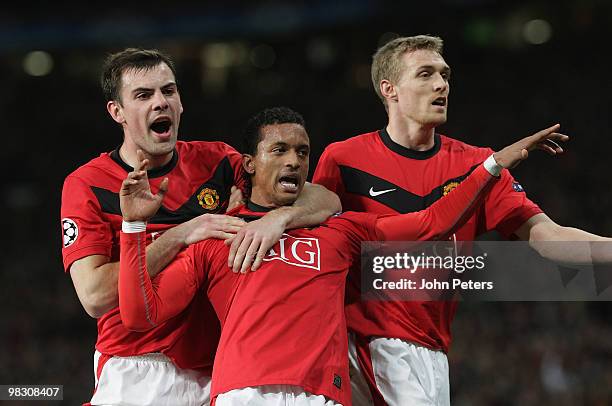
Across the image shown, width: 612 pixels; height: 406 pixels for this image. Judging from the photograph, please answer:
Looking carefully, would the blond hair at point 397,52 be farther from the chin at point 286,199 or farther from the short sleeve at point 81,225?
the short sleeve at point 81,225

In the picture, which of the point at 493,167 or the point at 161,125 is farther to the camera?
the point at 161,125

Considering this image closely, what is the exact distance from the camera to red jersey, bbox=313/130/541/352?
4.32 metres

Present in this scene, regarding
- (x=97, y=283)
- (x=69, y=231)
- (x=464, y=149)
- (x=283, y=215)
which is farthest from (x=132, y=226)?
(x=464, y=149)

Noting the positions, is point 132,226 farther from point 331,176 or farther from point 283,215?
point 331,176

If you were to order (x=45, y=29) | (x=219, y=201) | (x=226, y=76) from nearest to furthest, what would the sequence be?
(x=219, y=201) < (x=45, y=29) < (x=226, y=76)

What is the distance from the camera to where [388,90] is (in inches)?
187

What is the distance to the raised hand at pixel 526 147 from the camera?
3.78 metres

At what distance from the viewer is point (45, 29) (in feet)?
72.9

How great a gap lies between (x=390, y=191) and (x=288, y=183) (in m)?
0.62

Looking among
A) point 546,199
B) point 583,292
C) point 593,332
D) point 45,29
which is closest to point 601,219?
point 546,199

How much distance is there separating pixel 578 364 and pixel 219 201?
733cm

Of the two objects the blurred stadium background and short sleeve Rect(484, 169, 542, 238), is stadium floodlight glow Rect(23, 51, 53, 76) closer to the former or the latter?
the blurred stadium background

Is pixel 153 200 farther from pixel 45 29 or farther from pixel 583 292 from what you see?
pixel 45 29

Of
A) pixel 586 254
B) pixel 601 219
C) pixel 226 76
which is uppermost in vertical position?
pixel 226 76
